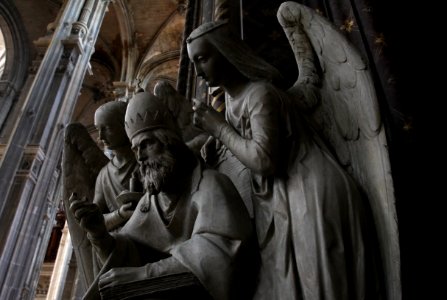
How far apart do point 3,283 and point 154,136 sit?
5.66 m

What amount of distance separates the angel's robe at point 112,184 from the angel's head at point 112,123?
0.28 feet

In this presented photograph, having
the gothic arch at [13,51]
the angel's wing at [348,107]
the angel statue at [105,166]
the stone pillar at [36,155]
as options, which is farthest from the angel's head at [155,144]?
the gothic arch at [13,51]

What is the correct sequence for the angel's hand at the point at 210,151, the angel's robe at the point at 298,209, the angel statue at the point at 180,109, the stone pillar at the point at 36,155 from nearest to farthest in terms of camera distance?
the angel's robe at the point at 298,209 < the angel's hand at the point at 210,151 < the angel statue at the point at 180,109 < the stone pillar at the point at 36,155

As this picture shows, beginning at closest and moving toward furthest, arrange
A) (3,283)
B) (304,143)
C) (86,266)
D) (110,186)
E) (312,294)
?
(312,294) → (304,143) → (86,266) → (110,186) → (3,283)

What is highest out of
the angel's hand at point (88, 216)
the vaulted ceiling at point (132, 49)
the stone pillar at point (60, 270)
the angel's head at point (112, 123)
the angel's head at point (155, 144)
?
the vaulted ceiling at point (132, 49)

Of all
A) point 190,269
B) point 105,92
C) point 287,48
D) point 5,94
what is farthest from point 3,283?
point 105,92

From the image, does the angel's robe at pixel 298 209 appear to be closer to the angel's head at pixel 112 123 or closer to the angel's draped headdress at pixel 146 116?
the angel's draped headdress at pixel 146 116

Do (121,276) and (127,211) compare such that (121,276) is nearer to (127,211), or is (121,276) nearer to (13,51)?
(127,211)

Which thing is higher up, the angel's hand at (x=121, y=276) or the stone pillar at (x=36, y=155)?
the stone pillar at (x=36, y=155)

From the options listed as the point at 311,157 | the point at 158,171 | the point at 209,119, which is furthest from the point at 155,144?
the point at 311,157

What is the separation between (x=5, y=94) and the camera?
923 cm

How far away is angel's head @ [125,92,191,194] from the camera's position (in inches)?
49.5

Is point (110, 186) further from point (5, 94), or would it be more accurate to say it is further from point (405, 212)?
point (5, 94)

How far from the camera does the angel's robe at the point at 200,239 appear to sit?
3.45 feet
